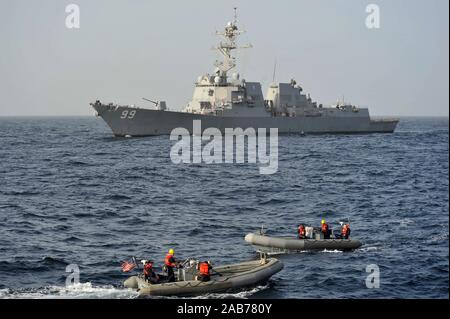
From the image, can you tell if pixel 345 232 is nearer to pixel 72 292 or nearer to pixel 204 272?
pixel 204 272

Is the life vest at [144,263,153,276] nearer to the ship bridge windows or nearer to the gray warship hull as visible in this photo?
the gray warship hull

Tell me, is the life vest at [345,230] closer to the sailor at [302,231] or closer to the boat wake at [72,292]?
the sailor at [302,231]

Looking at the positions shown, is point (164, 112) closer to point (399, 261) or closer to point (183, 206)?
point (183, 206)

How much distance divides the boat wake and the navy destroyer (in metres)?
51.2

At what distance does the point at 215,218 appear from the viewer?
3019 cm

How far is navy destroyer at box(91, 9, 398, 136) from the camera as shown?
71.9m

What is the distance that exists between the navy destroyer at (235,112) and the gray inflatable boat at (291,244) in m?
A: 46.8

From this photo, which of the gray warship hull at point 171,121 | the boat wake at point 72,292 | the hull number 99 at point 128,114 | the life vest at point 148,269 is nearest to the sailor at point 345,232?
the life vest at point 148,269

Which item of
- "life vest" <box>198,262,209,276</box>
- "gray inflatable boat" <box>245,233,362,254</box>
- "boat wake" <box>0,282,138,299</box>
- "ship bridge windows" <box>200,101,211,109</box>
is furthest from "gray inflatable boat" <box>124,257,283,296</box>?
"ship bridge windows" <box>200,101,211,109</box>

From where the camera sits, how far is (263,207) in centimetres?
3338

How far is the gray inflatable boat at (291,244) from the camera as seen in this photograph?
25.8m

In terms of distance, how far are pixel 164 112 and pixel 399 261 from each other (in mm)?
51000

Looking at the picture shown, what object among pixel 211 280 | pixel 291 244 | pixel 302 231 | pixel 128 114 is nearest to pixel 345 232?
pixel 302 231
